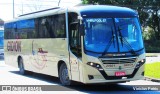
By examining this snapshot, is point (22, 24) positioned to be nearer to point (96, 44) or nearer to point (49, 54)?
point (49, 54)

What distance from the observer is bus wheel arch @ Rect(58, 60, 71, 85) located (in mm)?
15234

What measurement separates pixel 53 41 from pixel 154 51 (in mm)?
39517

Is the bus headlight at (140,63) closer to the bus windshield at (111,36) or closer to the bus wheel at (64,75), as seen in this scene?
the bus windshield at (111,36)

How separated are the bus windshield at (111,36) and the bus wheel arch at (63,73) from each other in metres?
2.13

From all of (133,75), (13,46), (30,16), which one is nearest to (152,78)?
(133,75)

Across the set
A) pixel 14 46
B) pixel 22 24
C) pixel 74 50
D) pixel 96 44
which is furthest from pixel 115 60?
pixel 14 46

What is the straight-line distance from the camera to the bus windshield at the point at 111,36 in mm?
13539

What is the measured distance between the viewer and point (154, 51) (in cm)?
5434

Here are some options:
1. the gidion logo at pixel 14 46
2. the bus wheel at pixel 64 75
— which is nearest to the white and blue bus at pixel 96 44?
the bus wheel at pixel 64 75

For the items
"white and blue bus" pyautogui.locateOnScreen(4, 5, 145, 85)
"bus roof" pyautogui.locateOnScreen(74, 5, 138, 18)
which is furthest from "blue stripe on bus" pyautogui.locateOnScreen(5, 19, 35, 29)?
"bus roof" pyautogui.locateOnScreen(74, 5, 138, 18)

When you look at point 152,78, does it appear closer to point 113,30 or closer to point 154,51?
point 113,30

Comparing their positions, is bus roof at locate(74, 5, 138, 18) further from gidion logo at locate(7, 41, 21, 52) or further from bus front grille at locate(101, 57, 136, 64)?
gidion logo at locate(7, 41, 21, 52)

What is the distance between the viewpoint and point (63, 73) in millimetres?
15492

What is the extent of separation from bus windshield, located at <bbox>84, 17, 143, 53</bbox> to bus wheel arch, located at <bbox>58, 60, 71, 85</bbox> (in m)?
2.13
